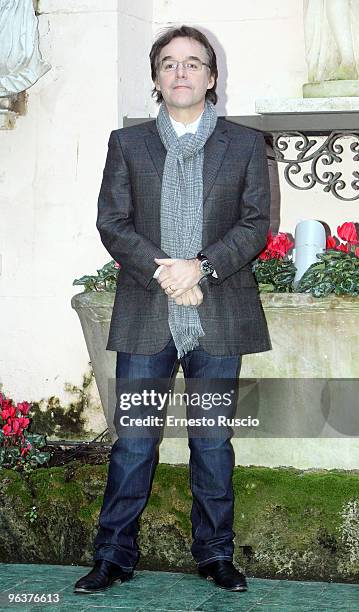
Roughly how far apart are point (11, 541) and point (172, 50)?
6.41 feet

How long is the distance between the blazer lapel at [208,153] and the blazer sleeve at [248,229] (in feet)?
0.35

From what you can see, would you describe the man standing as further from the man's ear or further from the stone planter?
the stone planter

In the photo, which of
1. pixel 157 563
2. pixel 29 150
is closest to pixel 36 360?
pixel 29 150

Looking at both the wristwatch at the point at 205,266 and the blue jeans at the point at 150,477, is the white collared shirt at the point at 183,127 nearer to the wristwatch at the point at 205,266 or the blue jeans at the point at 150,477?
the wristwatch at the point at 205,266

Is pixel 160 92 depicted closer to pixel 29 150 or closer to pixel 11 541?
pixel 29 150

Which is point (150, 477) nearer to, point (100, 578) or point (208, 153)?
point (100, 578)

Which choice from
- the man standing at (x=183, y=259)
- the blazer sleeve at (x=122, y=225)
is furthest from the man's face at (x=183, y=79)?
the blazer sleeve at (x=122, y=225)

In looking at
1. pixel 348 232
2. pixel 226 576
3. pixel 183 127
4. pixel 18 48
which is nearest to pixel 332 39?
pixel 348 232

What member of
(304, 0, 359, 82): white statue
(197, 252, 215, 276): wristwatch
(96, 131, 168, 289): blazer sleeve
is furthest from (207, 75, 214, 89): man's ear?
(304, 0, 359, 82): white statue

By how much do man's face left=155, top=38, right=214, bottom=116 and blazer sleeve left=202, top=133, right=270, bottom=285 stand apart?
27cm

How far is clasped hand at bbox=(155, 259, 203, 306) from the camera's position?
4.04m

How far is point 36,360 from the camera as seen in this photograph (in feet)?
18.3

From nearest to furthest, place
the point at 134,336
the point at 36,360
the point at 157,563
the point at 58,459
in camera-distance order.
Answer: the point at 134,336, the point at 157,563, the point at 58,459, the point at 36,360

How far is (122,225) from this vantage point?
13.6ft
